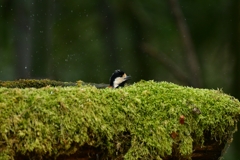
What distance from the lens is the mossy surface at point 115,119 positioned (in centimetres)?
125

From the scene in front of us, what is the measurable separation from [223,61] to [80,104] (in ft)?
13.1

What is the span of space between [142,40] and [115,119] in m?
4.38

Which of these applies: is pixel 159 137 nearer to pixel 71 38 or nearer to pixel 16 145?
pixel 16 145

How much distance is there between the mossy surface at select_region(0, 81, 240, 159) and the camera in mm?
1254

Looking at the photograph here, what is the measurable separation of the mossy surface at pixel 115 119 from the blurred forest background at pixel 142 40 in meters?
3.45

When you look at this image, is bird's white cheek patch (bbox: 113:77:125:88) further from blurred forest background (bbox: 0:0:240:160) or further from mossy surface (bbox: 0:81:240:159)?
blurred forest background (bbox: 0:0:240:160)

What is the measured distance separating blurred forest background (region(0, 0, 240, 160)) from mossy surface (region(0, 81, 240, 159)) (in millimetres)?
3449

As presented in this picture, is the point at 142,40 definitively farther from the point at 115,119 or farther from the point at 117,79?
the point at 115,119

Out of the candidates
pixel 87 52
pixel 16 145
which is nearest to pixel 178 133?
pixel 16 145

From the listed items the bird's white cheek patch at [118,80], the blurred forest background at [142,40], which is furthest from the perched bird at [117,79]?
the blurred forest background at [142,40]

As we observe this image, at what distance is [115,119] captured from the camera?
1389 millimetres

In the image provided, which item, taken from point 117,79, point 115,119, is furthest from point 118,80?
point 115,119

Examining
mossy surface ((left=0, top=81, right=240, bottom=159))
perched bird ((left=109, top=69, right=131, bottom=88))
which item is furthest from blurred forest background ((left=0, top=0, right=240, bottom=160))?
mossy surface ((left=0, top=81, right=240, bottom=159))

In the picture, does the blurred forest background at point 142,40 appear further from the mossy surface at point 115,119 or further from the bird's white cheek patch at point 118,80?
the mossy surface at point 115,119
